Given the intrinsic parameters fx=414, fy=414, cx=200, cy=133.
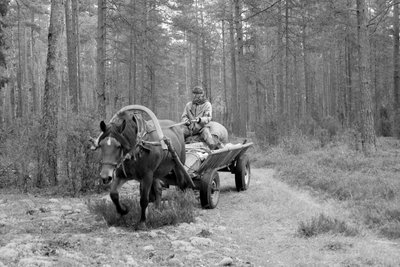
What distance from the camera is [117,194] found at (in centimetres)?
556

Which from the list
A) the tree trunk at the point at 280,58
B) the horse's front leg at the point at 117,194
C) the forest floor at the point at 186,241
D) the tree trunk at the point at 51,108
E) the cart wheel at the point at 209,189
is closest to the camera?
the forest floor at the point at 186,241

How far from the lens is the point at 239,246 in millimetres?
5348

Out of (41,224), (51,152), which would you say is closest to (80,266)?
(41,224)

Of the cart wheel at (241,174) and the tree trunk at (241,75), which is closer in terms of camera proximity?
the cart wheel at (241,174)

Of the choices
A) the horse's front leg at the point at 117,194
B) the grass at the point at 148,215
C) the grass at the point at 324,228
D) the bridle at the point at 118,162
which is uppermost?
the bridle at the point at 118,162

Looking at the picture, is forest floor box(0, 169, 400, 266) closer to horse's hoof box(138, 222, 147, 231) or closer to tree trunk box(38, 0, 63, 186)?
horse's hoof box(138, 222, 147, 231)

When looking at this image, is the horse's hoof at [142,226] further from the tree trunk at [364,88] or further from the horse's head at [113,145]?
the tree trunk at [364,88]

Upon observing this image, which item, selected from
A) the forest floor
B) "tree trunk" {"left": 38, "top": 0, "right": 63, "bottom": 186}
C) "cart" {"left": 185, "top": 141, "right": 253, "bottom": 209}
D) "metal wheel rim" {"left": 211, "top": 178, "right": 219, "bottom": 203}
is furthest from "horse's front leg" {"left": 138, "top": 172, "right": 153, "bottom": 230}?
"tree trunk" {"left": 38, "top": 0, "right": 63, "bottom": 186}

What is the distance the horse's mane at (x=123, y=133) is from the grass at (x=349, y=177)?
104 inches

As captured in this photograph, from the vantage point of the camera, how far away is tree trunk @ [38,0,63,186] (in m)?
8.32

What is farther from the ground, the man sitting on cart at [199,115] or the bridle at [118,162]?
the man sitting on cart at [199,115]

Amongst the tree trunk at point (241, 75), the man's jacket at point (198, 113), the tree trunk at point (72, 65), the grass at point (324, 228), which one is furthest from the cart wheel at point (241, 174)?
the tree trunk at point (241, 75)

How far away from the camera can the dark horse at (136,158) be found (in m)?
5.02

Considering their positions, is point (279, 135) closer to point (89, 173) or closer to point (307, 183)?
point (307, 183)
